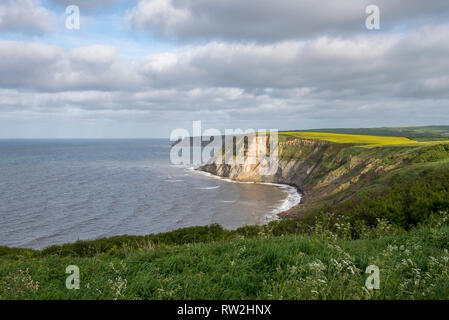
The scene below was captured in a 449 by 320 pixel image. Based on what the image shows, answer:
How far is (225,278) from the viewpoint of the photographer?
4660 mm

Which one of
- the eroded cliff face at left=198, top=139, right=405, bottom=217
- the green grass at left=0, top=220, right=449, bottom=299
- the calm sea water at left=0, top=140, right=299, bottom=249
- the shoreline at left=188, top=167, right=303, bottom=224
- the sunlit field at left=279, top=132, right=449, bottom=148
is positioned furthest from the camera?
the sunlit field at left=279, top=132, right=449, bottom=148

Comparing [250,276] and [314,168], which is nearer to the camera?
[250,276]

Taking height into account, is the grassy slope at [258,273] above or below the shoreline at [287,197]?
above

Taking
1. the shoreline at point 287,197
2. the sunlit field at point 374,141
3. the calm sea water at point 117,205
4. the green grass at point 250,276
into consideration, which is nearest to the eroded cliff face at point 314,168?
the shoreline at point 287,197

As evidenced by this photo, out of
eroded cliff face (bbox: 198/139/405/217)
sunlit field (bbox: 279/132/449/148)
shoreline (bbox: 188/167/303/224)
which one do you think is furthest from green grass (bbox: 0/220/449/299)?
sunlit field (bbox: 279/132/449/148)

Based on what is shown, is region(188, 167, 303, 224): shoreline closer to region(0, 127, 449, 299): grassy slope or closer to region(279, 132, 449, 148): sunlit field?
region(279, 132, 449, 148): sunlit field

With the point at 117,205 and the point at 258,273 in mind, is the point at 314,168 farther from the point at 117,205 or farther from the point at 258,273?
the point at 258,273

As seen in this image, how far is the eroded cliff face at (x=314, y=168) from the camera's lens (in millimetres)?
45734

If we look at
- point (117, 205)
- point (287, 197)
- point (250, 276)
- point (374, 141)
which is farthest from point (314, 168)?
point (250, 276)

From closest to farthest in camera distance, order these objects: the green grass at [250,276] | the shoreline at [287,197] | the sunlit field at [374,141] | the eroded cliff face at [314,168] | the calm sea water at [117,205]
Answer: the green grass at [250,276], the calm sea water at [117,205], the eroded cliff face at [314,168], the shoreline at [287,197], the sunlit field at [374,141]

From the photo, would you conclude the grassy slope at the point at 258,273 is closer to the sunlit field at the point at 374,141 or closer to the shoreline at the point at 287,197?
the shoreline at the point at 287,197

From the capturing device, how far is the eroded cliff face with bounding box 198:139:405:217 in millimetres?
45734

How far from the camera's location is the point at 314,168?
7069 centimetres
